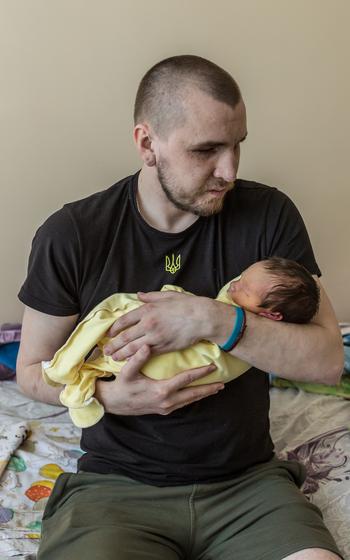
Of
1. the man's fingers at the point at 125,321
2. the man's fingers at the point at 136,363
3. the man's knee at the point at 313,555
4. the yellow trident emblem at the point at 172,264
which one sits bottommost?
the man's knee at the point at 313,555

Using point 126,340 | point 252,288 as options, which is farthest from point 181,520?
point 252,288

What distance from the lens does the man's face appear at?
1313mm

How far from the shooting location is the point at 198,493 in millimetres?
1333

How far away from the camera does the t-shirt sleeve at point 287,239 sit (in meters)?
1.46

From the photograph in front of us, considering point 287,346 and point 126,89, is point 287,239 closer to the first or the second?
point 287,346

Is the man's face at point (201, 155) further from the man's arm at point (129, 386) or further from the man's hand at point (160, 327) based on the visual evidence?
the man's arm at point (129, 386)

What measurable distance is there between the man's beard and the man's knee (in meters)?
0.67

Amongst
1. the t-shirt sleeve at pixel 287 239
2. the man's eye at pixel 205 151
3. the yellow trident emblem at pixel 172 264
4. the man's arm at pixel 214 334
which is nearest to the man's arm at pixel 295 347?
the man's arm at pixel 214 334

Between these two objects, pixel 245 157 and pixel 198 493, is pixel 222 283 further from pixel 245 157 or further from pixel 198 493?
pixel 245 157

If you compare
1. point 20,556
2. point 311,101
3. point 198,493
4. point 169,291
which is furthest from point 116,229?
point 311,101

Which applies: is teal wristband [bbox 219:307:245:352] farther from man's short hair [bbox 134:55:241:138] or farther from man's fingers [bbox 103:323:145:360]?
man's short hair [bbox 134:55:241:138]

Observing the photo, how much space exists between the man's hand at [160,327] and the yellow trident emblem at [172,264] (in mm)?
136

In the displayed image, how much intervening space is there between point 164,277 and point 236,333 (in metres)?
0.23

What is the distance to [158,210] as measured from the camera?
4.77 feet
